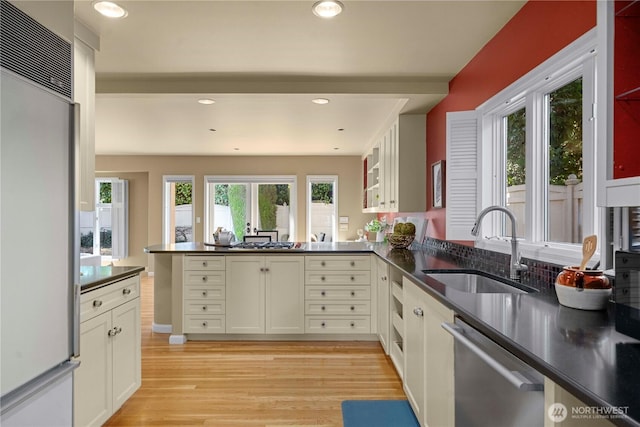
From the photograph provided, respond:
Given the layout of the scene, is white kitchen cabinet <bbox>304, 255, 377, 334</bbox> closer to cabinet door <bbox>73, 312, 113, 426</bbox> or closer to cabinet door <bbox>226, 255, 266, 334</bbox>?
cabinet door <bbox>226, 255, 266, 334</bbox>

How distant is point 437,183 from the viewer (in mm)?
3557

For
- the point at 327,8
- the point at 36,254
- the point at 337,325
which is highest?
the point at 327,8

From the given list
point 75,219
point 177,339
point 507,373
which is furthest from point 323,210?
point 507,373

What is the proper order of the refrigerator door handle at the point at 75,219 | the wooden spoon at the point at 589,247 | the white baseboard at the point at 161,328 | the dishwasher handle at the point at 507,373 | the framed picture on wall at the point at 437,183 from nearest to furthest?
the dishwasher handle at the point at 507,373, the wooden spoon at the point at 589,247, the refrigerator door handle at the point at 75,219, the framed picture on wall at the point at 437,183, the white baseboard at the point at 161,328

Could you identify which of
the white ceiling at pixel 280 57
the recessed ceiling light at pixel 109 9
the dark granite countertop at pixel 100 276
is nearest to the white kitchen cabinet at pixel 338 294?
the white ceiling at pixel 280 57

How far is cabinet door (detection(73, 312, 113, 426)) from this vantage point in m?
1.83

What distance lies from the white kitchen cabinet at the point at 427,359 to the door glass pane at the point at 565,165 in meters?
0.85

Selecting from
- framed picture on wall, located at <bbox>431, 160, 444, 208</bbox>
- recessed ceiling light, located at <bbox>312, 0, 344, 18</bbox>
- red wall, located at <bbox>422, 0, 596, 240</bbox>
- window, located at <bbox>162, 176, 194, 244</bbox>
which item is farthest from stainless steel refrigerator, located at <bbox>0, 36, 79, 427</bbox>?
window, located at <bbox>162, 176, 194, 244</bbox>

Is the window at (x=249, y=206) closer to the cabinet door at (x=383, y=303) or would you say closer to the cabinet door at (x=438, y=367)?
the cabinet door at (x=383, y=303)

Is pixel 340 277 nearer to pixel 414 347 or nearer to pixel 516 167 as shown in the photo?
pixel 414 347

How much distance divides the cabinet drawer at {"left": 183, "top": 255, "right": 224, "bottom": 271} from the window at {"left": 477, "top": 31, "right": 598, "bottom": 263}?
237cm

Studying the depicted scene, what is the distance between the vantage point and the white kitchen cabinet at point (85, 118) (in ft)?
7.20

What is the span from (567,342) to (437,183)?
2660mm

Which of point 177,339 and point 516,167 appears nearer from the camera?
point 516,167
